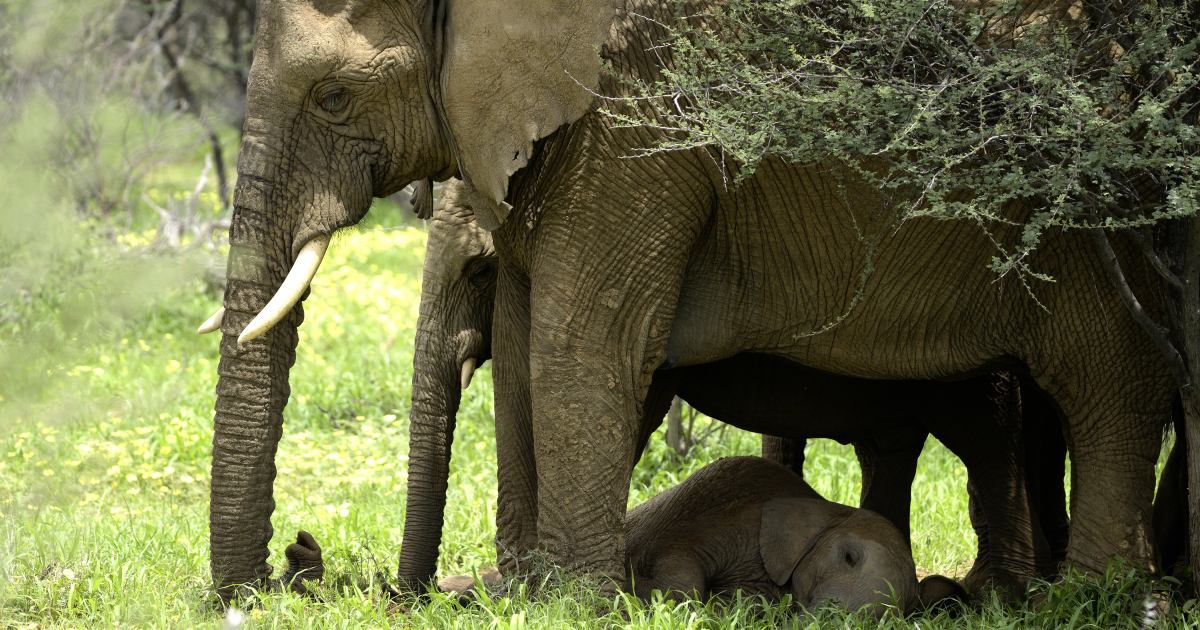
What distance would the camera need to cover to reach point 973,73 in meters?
3.48

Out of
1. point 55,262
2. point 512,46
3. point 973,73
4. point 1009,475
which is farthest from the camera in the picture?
point 1009,475

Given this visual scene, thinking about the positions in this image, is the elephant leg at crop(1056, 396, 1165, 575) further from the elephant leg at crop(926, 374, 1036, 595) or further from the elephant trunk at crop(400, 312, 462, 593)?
the elephant trunk at crop(400, 312, 462, 593)

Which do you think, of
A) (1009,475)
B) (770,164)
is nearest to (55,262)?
(770,164)

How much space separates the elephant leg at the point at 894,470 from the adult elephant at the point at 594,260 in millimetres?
1043

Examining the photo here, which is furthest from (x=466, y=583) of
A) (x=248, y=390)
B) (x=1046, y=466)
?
(x=1046, y=466)

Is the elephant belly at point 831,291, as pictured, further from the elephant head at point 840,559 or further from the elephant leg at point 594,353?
the elephant head at point 840,559

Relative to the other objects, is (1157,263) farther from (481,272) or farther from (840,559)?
(481,272)

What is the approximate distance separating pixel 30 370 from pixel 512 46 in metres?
2.93

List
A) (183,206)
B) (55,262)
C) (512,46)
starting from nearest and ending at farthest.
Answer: (55,262) → (512,46) → (183,206)

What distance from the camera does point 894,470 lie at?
537cm

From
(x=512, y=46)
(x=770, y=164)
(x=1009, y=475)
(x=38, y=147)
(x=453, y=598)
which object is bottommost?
(x=453, y=598)

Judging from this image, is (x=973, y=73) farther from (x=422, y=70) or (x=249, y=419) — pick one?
(x=249, y=419)

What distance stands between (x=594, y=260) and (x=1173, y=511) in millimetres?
2792

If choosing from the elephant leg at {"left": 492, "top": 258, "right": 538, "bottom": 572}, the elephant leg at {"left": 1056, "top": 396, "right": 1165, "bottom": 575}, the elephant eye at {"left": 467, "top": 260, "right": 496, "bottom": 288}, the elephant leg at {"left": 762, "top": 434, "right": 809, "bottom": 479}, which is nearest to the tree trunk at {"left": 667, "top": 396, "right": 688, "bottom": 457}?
the elephant leg at {"left": 762, "top": 434, "right": 809, "bottom": 479}
